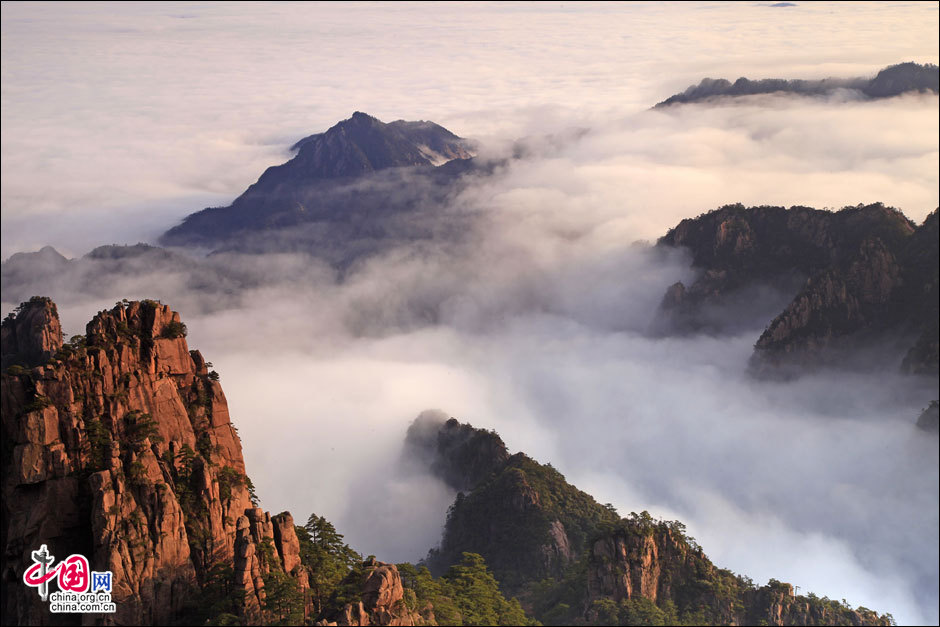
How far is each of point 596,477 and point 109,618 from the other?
123926 mm

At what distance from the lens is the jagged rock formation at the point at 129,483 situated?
70875 mm

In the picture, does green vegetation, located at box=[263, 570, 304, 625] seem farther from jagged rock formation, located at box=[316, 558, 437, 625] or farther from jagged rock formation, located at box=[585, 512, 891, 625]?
jagged rock formation, located at box=[585, 512, 891, 625]

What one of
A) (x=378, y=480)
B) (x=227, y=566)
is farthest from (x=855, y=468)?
(x=227, y=566)

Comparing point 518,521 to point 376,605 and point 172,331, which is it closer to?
point 376,605

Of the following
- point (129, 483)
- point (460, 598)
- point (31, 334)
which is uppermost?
point (31, 334)

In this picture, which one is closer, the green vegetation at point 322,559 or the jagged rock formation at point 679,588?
the green vegetation at point 322,559

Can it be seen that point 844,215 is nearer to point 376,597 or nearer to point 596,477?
point 596,477

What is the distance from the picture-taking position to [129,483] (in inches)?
2879

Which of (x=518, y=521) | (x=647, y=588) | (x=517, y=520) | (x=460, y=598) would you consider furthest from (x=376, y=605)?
(x=517, y=520)

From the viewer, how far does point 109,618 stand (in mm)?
69500

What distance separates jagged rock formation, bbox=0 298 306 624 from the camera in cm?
7088

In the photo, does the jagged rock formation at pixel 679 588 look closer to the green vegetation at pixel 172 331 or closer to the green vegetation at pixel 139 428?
the green vegetation at pixel 139 428

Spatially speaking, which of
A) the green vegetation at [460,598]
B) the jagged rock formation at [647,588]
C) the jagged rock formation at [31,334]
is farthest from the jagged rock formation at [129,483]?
the jagged rock formation at [31,334]

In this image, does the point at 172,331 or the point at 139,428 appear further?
the point at 172,331
